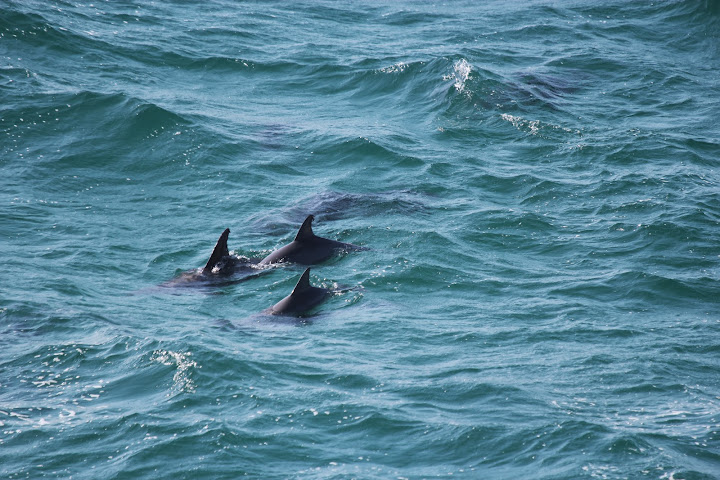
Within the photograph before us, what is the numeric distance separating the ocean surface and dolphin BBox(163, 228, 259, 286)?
28 cm

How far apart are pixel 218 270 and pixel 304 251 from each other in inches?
56.7

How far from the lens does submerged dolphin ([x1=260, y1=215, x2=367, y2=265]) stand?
Result: 14.2 meters

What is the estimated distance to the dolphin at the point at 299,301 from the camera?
12.5 m

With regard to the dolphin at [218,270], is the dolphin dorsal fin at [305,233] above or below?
above

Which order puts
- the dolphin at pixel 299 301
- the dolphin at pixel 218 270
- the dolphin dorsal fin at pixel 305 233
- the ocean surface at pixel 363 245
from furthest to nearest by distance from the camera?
the dolphin dorsal fin at pixel 305 233 → the dolphin at pixel 218 270 → the dolphin at pixel 299 301 → the ocean surface at pixel 363 245

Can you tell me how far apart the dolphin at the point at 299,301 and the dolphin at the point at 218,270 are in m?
1.44

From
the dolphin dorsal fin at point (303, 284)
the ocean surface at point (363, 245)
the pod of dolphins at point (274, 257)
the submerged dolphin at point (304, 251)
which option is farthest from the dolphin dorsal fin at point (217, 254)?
the dolphin dorsal fin at point (303, 284)

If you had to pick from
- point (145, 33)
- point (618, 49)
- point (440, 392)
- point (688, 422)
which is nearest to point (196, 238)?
point (440, 392)

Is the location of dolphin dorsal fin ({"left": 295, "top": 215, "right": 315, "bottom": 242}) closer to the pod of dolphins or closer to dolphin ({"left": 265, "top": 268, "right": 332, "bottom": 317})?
the pod of dolphins

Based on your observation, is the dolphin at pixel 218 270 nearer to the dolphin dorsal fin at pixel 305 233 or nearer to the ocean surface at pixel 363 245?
the ocean surface at pixel 363 245

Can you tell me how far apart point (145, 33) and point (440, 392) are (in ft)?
65.5

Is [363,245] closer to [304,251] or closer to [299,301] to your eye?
[304,251]

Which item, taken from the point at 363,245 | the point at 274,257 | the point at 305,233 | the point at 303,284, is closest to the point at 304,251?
the point at 305,233

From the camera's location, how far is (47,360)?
1112 cm
